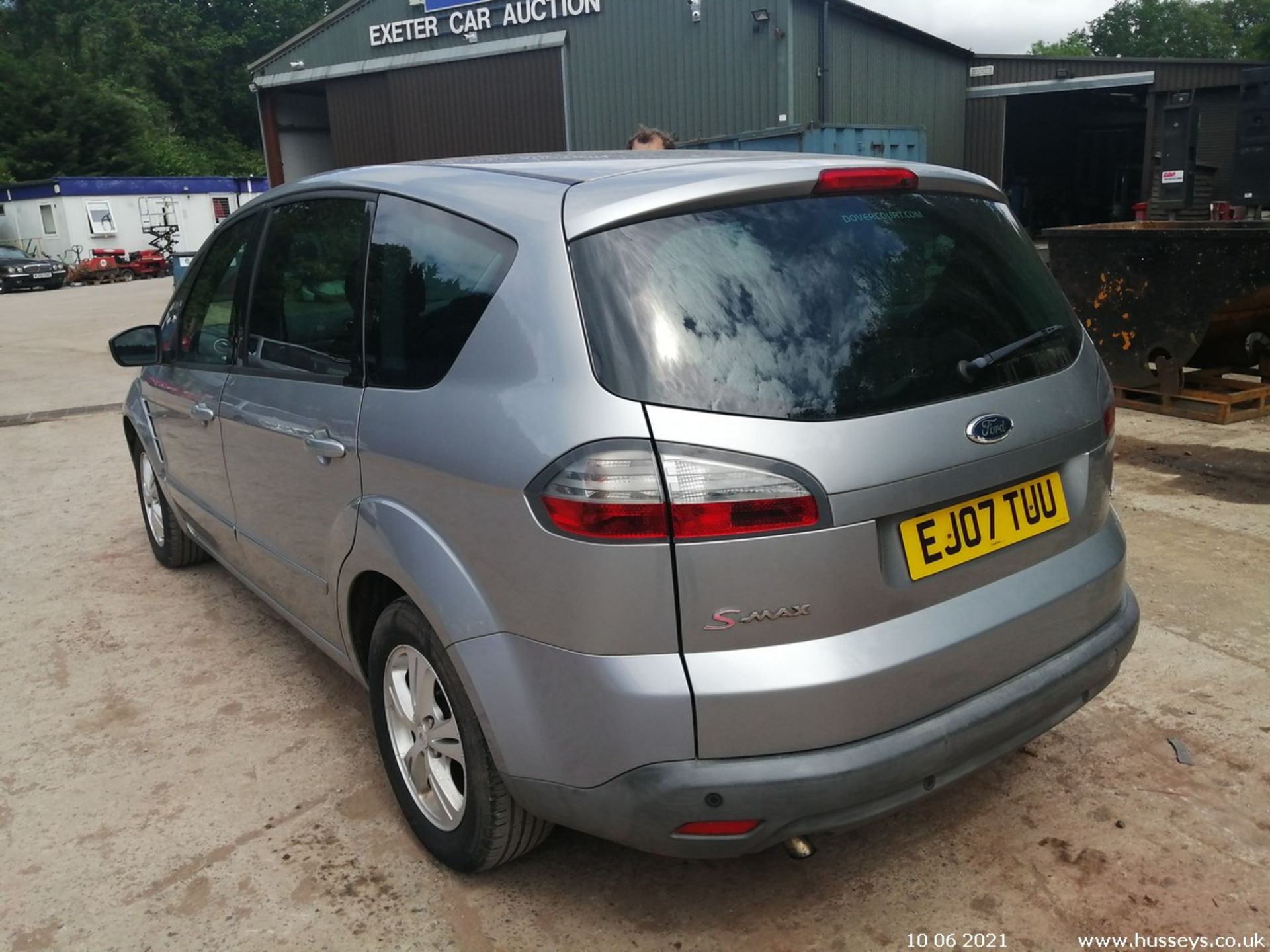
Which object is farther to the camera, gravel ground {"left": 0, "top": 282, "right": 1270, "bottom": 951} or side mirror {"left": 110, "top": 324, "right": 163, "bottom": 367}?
side mirror {"left": 110, "top": 324, "right": 163, "bottom": 367}

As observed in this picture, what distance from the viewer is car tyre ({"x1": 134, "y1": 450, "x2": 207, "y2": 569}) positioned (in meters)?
4.82

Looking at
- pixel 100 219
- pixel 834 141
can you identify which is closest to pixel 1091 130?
pixel 834 141

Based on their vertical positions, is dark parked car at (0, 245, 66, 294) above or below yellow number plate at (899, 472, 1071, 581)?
below

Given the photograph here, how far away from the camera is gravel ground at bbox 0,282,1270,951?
2.41 metres

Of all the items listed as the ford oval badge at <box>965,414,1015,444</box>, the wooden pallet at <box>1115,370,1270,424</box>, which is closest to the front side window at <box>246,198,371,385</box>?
the ford oval badge at <box>965,414,1015,444</box>

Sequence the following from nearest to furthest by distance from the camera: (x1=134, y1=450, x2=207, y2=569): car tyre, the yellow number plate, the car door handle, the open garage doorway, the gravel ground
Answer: the yellow number plate → the gravel ground → the car door handle → (x1=134, y1=450, x2=207, y2=569): car tyre → the open garage doorway

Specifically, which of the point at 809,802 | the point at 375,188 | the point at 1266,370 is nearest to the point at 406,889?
the point at 809,802

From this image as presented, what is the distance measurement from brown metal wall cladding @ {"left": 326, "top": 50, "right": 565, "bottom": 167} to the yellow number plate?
59.4ft

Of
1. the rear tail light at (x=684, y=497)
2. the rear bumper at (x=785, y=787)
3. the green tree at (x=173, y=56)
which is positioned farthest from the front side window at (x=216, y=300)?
the green tree at (x=173, y=56)

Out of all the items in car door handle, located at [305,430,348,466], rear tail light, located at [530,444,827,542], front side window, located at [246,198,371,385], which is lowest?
car door handle, located at [305,430,348,466]

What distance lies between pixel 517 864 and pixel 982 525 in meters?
1.40

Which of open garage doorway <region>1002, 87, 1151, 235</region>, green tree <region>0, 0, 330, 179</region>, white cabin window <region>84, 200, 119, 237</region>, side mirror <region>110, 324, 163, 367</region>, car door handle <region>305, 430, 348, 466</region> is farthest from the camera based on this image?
green tree <region>0, 0, 330, 179</region>

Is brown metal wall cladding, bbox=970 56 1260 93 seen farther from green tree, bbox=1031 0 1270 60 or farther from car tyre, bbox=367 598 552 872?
green tree, bbox=1031 0 1270 60

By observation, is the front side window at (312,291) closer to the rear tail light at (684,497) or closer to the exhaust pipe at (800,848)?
the rear tail light at (684,497)
